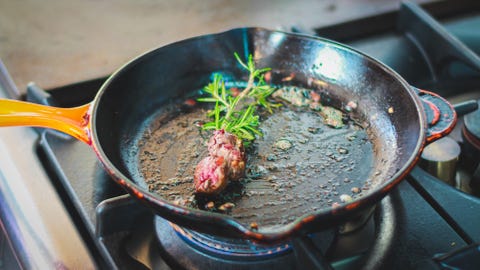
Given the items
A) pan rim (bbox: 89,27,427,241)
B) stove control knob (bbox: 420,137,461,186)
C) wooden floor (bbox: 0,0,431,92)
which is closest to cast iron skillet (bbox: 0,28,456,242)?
pan rim (bbox: 89,27,427,241)

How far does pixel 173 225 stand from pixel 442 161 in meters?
0.57

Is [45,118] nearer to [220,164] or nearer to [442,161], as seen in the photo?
[220,164]

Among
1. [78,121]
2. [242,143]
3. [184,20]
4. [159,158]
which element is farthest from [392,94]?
[184,20]

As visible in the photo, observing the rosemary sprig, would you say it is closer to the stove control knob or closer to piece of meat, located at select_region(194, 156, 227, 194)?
piece of meat, located at select_region(194, 156, 227, 194)

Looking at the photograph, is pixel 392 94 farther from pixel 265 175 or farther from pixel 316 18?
pixel 316 18

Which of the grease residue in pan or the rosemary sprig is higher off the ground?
the rosemary sprig

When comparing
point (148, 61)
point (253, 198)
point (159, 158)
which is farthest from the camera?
point (148, 61)

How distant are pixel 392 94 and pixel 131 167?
22.1 inches

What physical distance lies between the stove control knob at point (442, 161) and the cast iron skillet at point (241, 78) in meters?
0.11

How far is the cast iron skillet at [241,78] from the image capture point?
697 mm

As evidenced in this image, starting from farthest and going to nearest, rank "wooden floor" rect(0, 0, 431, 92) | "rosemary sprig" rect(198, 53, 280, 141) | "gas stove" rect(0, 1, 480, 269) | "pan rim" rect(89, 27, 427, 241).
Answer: "wooden floor" rect(0, 0, 431, 92), "rosemary sprig" rect(198, 53, 280, 141), "gas stove" rect(0, 1, 480, 269), "pan rim" rect(89, 27, 427, 241)

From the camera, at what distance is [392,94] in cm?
100

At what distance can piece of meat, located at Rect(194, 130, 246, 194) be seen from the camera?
85 cm

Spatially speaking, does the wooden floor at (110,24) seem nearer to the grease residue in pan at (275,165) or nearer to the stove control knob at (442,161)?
the grease residue in pan at (275,165)
